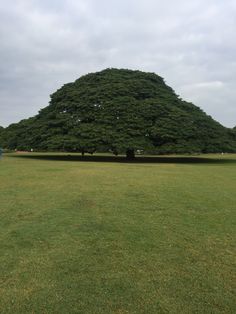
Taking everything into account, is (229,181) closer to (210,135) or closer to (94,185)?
(94,185)

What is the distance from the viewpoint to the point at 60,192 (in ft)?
28.6

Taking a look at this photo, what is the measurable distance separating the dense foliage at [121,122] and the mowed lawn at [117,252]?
13674 mm

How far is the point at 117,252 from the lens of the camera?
186 inches

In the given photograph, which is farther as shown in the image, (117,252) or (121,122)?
(121,122)

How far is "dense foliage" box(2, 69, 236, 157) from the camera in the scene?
22234 mm

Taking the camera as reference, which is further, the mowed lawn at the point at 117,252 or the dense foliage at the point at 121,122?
the dense foliage at the point at 121,122

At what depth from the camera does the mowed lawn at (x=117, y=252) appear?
3.49m

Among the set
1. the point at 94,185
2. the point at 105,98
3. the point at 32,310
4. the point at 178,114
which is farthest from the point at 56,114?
the point at 32,310

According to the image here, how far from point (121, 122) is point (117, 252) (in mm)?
18753

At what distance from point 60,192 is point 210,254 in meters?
4.83

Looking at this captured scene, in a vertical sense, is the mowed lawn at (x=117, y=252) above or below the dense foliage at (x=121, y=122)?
below

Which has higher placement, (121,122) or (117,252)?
(121,122)

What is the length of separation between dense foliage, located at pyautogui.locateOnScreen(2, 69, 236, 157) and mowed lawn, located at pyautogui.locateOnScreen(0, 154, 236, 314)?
538 inches

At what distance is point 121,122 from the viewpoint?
→ 75.9 feet
